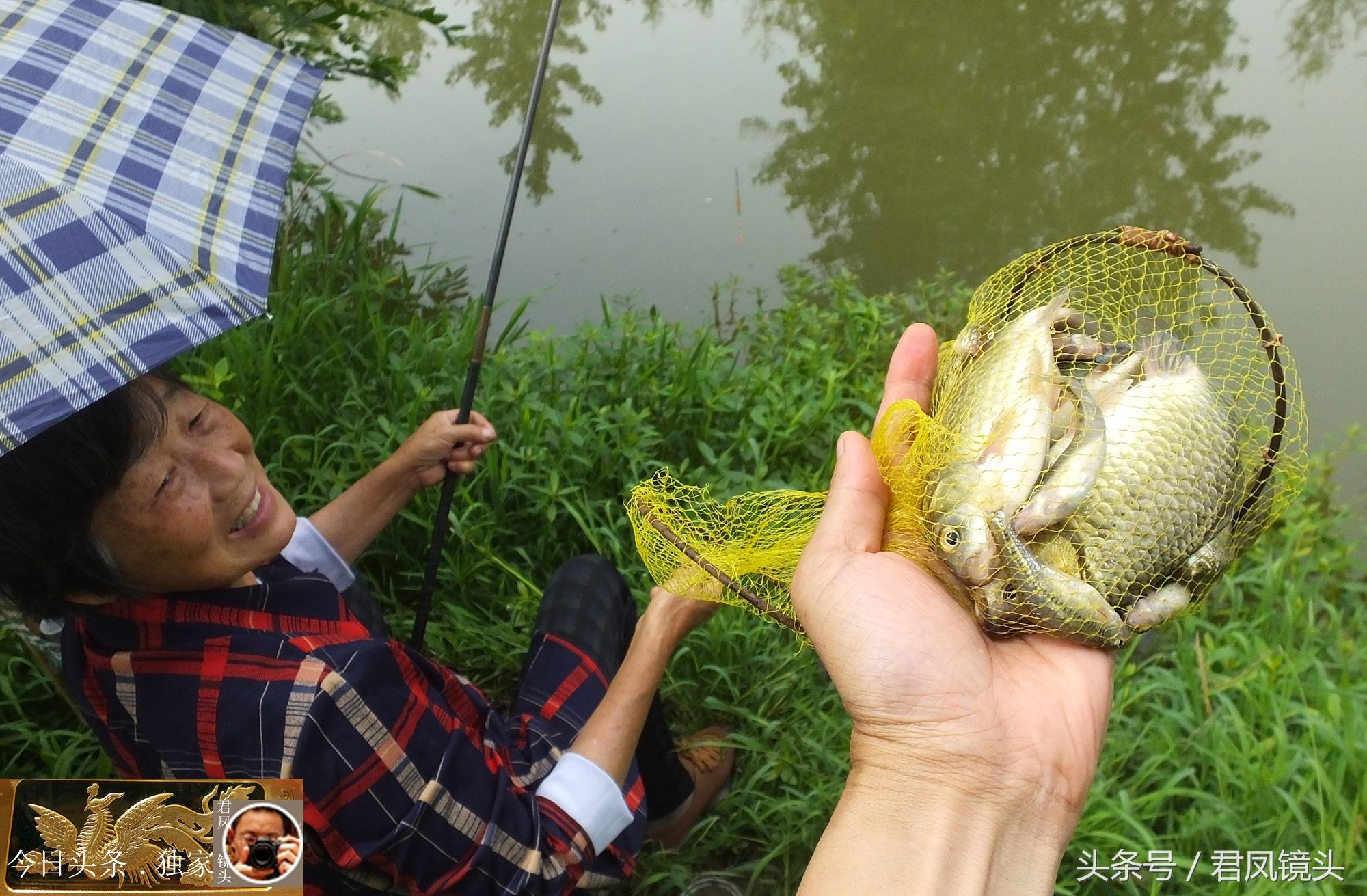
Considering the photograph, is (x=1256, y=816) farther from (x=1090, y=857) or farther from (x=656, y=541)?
(x=656, y=541)

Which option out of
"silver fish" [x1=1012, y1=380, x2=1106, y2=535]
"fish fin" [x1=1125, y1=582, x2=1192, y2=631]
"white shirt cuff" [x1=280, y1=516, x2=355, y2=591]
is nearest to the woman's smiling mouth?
"white shirt cuff" [x1=280, y1=516, x2=355, y2=591]

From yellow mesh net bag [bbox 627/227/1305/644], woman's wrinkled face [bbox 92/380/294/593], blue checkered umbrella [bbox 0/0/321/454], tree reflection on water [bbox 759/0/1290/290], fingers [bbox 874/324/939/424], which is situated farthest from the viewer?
tree reflection on water [bbox 759/0/1290/290]

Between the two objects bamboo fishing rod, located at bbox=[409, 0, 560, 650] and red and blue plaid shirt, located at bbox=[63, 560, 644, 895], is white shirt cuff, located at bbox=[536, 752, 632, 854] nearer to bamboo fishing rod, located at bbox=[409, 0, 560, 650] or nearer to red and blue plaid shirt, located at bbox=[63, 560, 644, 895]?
red and blue plaid shirt, located at bbox=[63, 560, 644, 895]

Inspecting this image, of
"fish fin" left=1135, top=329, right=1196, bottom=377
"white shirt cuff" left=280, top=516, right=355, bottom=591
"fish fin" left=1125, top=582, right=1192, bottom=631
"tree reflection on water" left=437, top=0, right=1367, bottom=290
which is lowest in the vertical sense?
"white shirt cuff" left=280, top=516, right=355, bottom=591

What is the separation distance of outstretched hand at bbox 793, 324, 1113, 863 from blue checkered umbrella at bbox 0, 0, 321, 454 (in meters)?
1.03

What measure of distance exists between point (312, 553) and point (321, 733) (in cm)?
69

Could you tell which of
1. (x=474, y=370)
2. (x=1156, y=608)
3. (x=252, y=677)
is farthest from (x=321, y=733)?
(x=1156, y=608)

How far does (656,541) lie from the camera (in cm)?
184

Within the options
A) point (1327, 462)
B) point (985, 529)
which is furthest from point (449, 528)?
point (1327, 462)

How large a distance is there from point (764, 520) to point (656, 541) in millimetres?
235

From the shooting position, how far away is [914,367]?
184cm

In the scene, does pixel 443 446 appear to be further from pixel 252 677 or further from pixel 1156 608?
pixel 1156 608

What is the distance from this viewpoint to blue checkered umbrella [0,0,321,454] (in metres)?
1.11

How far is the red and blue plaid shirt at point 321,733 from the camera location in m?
1.28
